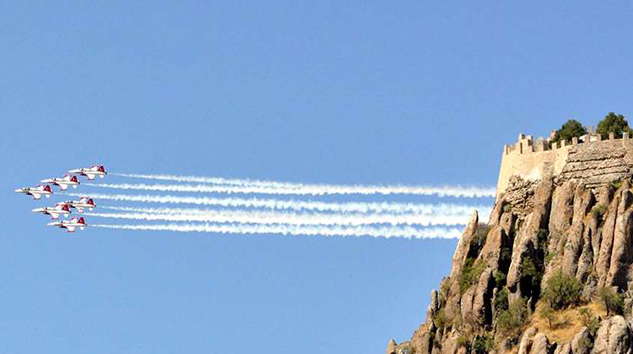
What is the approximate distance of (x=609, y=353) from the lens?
7835 inches
